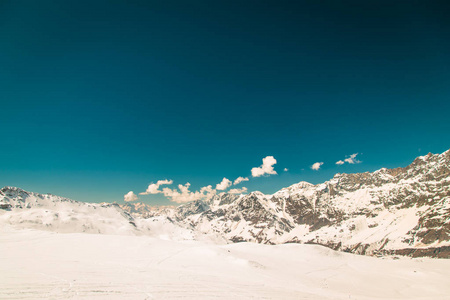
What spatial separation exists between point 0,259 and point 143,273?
1805 cm

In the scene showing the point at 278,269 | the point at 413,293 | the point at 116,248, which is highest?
the point at 116,248

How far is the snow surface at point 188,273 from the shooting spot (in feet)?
57.9

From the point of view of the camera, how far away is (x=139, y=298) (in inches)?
629

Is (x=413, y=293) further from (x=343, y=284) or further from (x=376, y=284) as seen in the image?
(x=343, y=284)

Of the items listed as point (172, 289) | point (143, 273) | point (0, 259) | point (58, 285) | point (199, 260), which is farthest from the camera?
point (199, 260)

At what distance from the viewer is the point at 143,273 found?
23.6m

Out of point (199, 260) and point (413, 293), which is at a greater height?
point (199, 260)

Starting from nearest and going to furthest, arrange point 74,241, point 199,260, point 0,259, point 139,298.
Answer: point 139,298
point 0,259
point 199,260
point 74,241

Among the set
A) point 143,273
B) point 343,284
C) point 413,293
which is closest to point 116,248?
point 143,273

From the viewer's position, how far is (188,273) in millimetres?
26203

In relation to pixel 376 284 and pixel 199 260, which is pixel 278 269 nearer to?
pixel 199 260

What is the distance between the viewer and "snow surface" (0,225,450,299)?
1764cm

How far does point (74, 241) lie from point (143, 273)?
87.5ft

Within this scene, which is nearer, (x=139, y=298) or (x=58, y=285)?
(x=139, y=298)
